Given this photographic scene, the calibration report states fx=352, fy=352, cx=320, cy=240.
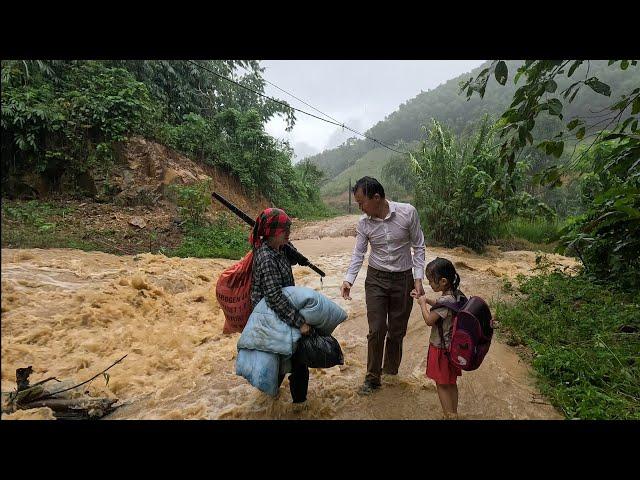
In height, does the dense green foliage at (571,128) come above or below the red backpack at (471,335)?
above

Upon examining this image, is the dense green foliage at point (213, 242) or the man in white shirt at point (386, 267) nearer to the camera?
the man in white shirt at point (386, 267)

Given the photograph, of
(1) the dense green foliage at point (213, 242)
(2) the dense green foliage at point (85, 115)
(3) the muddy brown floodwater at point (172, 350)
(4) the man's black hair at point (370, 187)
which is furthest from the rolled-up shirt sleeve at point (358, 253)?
(2) the dense green foliage at point (85, 115)

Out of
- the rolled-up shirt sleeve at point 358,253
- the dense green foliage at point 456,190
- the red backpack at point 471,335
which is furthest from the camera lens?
the dense green foliage at point 456,190

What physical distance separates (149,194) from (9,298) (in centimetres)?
628

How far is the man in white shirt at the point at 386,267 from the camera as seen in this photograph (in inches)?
119

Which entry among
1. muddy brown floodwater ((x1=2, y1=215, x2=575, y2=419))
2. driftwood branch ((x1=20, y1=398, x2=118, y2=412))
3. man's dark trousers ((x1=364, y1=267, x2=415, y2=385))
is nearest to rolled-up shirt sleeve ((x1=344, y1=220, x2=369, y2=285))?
man's dark trousers ((x1=364, y1=267, x2=415, y2=385))

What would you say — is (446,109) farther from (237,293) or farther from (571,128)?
(237,293)

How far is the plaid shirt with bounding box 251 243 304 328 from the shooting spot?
7.63ft

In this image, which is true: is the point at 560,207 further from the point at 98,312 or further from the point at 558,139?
the point at 98,312

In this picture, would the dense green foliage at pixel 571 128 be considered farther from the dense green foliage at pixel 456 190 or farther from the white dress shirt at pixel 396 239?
the dense green foliage at pixel 456 190

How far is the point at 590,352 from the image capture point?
3594 mm

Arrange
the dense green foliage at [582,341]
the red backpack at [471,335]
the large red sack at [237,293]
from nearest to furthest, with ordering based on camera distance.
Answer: the red backpack at [471,335], the large red sack at [237,293], the dense green foliage at [582,341]

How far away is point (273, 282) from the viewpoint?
7.74 ft

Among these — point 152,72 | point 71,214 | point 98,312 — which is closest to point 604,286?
point 98,312
